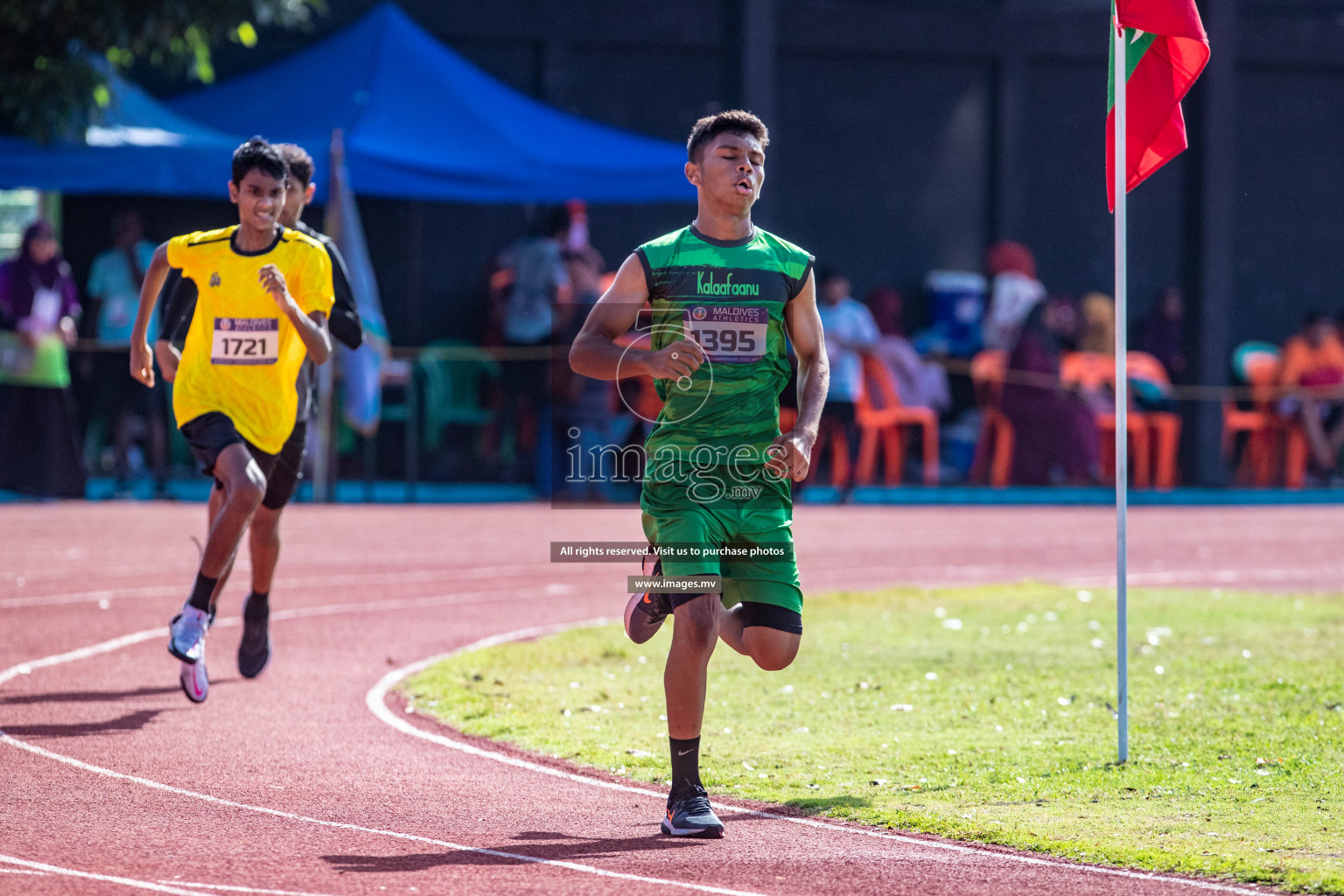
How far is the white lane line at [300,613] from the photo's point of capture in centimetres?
884

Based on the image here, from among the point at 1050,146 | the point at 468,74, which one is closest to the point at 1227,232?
the point at 1050,146

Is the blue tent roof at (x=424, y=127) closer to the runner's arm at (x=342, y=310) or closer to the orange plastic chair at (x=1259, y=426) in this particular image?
the orange plastic chair at (x=1259, y=426)

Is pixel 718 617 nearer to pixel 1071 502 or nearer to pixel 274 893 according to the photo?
pixel 274 893

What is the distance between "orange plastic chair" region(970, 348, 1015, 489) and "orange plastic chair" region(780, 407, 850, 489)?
1.80 meters

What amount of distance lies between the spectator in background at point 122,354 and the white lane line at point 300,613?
244 inches

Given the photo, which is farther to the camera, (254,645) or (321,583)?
(321,583)

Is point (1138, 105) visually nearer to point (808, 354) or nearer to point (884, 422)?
point (808, 354)

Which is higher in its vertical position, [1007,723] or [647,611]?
[647,611]

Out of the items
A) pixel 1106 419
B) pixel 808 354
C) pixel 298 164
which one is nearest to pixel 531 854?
pixel 808 354

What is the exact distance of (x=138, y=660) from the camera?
9016 mm

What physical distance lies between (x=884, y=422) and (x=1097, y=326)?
4.05 meters

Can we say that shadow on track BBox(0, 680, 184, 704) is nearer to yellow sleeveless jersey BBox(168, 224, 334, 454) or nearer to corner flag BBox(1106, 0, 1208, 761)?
yellow sleeveless jersey BBox(168, 224, 334, 454)

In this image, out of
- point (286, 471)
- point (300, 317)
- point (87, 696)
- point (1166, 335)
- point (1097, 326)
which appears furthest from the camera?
point (1166, 335)

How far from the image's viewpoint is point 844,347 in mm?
18969
